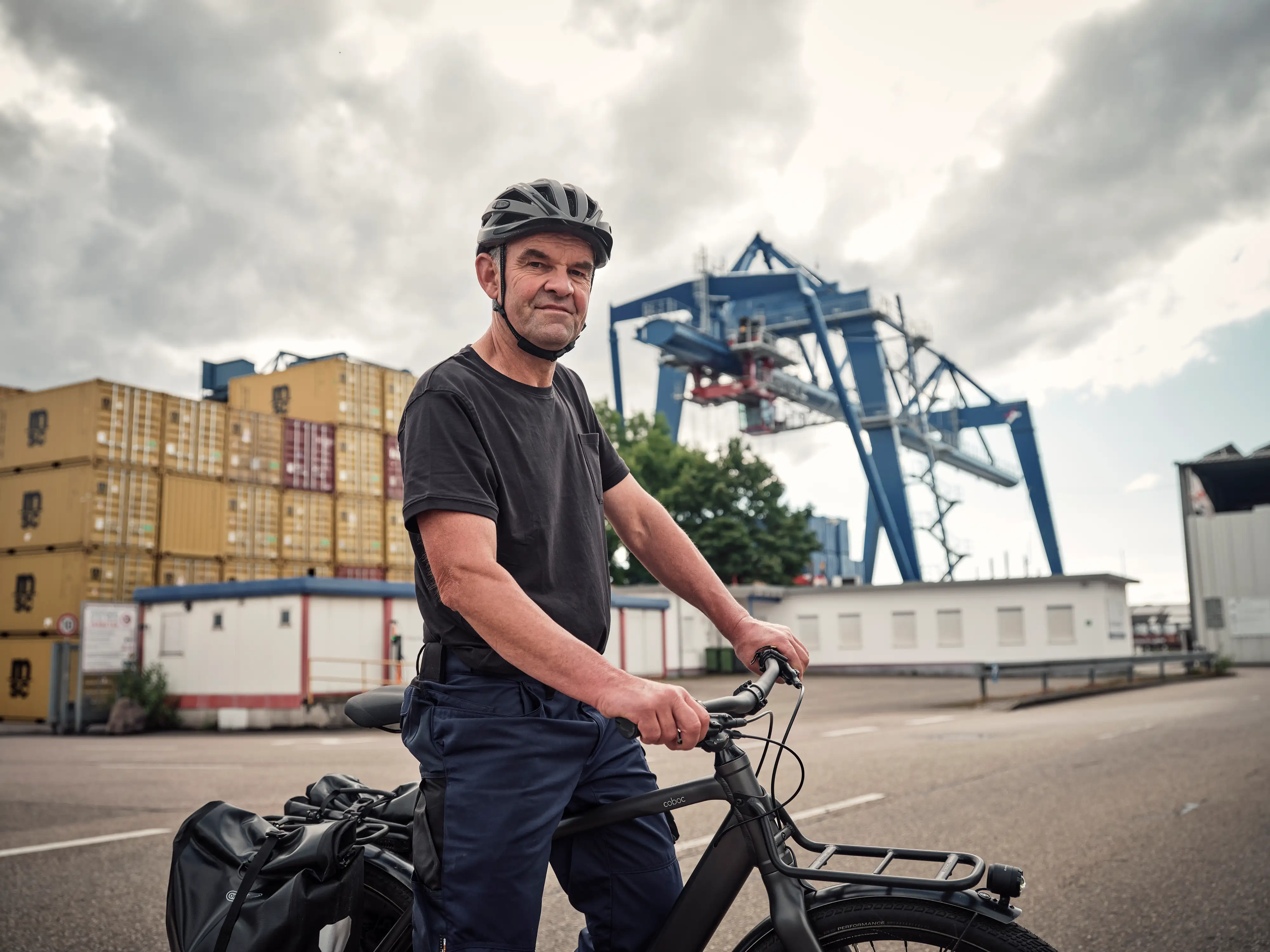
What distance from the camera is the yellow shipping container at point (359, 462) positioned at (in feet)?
91.8

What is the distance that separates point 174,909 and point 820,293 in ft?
138

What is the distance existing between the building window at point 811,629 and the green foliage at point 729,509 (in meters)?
3.39

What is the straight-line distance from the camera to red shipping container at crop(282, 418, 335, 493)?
26.8 meters

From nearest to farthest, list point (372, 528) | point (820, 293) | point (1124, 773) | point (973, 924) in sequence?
point (973, 924)
point (1124, 773)
point (372, 528)
point (820, 293)

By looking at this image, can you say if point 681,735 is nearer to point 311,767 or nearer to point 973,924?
point 973,924

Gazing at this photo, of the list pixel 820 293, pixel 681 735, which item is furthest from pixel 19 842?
pixel 820 293

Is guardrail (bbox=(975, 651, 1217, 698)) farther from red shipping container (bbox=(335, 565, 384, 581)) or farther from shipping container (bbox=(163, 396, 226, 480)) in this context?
shipping container (bbox=(163, 396, 226, 480))

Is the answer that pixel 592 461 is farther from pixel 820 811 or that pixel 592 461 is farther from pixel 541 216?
pixel 820 811

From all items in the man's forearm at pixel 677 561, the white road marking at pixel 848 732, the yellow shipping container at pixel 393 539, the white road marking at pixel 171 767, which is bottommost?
the white road marking at pixel 848 732

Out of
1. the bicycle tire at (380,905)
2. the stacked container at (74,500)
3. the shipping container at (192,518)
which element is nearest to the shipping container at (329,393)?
the shipping container at (192,518)

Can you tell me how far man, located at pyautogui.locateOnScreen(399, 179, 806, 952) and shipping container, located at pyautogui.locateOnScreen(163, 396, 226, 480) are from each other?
24023 mm

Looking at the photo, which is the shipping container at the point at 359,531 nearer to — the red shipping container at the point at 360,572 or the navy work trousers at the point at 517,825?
the red shipping container at the point at 360,572

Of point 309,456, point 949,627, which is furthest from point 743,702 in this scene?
point 949,627

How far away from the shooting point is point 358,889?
7.13 feet
